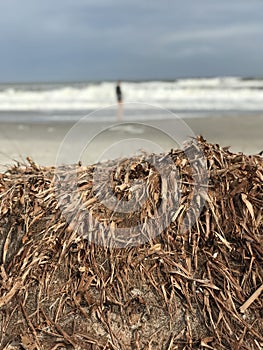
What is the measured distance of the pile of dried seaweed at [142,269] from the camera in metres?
2.56

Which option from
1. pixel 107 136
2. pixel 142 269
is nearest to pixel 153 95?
pixel 107 136

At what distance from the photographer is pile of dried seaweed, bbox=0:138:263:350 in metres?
2.56

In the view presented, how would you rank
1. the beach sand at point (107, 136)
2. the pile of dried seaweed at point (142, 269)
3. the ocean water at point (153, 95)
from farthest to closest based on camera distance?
1. the ocean water at point (153, 95)
2. the beach sand at point (107, 136)
3. the pile of dried seaweed at point (142, 269)

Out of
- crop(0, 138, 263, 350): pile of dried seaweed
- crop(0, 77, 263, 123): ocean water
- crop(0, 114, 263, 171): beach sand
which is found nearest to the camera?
crop(0, 138, 263, 350): pile of dried seaweed

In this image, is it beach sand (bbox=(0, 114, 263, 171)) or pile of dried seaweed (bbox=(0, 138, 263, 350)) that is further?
beach sand (bbox=(0, 114, 263, 171))

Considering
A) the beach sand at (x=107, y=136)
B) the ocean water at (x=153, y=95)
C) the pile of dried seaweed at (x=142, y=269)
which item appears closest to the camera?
the pile of dried seaweed at (x=142, y=269)

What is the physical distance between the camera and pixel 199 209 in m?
2.83

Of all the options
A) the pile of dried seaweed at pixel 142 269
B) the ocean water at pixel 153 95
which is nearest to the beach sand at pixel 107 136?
the pile of dried seaweed at pixel 142 269

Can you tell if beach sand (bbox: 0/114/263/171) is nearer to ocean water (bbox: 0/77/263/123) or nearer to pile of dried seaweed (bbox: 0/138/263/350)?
pile of dried seaweed (bbox: 0/138/263/350)

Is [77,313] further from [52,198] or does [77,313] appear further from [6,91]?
[6,91]

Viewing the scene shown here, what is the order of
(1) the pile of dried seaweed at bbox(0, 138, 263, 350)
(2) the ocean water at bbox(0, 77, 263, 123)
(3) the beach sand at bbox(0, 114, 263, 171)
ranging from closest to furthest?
1. (1) the pile of dried seaweed at bbox(0, 138, 263, 350)
2. (3) the beach sand at bbox(0, 114, 263, 171)
3. (2) the ocean water at bbox(0, 77, 263, 123)

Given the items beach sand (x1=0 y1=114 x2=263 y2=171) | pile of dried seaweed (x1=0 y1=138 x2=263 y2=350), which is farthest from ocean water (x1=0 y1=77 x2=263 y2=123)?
pile of dried seaweed (x1=0 y1=138 x2=263 y2=350)

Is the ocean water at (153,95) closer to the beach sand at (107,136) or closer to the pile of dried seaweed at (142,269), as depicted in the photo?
the beach sand at (107,136)

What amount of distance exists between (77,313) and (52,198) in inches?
28.1
